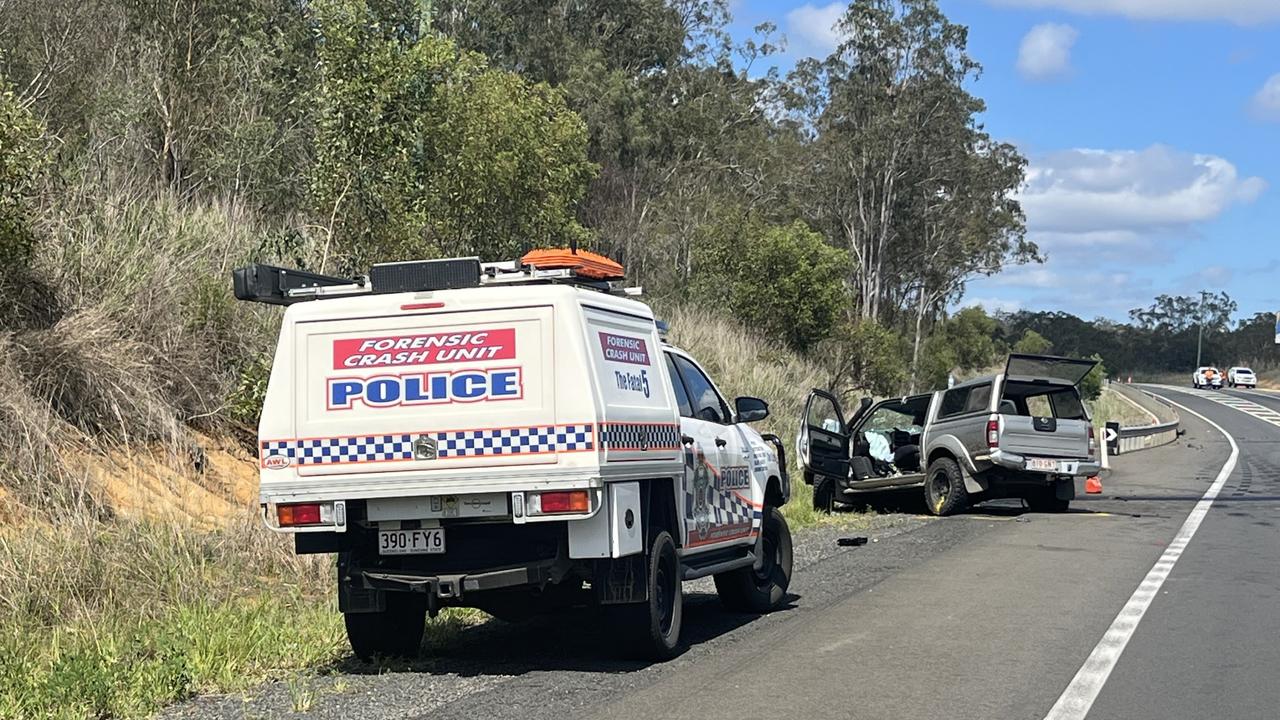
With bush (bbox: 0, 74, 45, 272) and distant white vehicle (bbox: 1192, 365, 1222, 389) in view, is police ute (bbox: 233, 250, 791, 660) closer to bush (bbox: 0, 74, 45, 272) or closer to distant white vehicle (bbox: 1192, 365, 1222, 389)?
bush (bbox: 0, 74, 45, 272)

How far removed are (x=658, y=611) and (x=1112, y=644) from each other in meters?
2.92

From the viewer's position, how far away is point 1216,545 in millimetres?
15297

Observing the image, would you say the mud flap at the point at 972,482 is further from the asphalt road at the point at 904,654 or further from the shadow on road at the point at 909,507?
the asphalt road at the point at 904,654

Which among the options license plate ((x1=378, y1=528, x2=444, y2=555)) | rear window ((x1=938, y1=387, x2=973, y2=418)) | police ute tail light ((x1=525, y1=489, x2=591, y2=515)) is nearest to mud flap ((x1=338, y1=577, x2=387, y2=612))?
license plate ((x1=378, y1=528, x2=444, y2=555))

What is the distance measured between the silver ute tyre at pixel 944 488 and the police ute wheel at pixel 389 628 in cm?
1167

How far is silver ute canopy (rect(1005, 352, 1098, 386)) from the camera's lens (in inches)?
734

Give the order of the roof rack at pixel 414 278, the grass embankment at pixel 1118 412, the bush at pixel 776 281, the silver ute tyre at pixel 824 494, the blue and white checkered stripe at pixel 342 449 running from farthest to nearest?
the grass embankment at pixel 1118 412, the bush at pixel 776 281, the silver ute tyre at pixel 824 494, the roof rack at pixel 414 278, the blue and white checkered stripe at pixel 342 449

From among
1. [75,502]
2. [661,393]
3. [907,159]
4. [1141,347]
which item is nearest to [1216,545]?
[661,393]

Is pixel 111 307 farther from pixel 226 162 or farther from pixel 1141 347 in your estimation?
pixel 1141 347

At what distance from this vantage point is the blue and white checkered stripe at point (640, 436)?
7945 mm

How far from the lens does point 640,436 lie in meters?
8.45

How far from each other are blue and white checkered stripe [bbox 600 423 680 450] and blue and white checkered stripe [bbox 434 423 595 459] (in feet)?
0.44

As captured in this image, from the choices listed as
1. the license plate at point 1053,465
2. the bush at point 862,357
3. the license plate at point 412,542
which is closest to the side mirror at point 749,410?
the license plate at point 412,542

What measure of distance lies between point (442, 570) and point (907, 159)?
52513 mm
